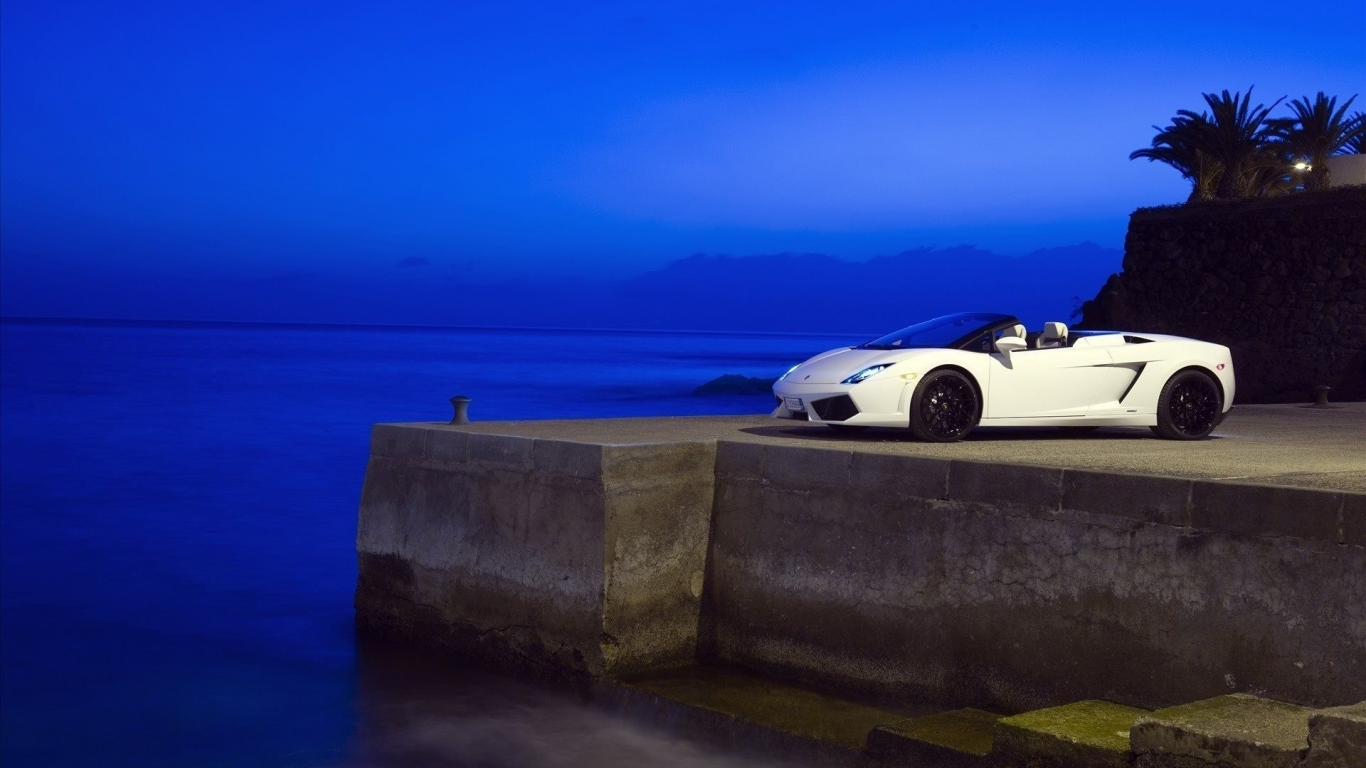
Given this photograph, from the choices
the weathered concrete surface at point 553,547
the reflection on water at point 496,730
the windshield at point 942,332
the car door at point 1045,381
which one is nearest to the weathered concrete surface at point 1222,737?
the reflection on water at point 496,730

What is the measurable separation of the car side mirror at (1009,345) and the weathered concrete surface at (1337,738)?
18.0 ft

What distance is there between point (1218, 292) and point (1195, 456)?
22.0 m

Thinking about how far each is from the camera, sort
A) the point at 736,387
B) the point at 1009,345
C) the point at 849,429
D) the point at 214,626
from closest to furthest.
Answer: the point at 1009,345, the point at 849,429, the point at 214,626, the point at 736,387

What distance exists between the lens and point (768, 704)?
309 inches

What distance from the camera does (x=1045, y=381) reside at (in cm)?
992

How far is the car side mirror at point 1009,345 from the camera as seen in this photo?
9.73 meters

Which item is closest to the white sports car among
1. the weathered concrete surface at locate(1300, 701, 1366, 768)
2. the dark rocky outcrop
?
the weathered concrete surface at locate(1300, 701, 1366, 768)

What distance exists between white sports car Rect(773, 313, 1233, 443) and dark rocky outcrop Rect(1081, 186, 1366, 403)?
17.9 m

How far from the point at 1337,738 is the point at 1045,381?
5816mm

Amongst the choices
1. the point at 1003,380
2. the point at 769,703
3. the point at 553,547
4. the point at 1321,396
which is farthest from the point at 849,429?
the point at 1321,396

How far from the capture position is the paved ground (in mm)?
7766

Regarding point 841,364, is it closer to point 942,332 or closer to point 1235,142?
point 942,332

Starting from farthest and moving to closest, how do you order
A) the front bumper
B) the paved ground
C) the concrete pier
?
the front bumper
the paved ground
the concrete pier

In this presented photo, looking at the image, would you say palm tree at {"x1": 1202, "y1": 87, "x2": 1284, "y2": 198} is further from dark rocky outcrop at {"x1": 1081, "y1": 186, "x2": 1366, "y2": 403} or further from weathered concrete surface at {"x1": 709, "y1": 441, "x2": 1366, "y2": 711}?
weathered concrete surface at {"x1": 709, "y1": 441, "x2": 1366, "y2": 711}
